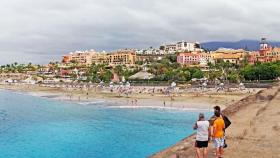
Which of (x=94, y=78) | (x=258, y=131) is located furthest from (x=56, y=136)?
(x=94, y=78)

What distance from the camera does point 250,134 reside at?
14461mm

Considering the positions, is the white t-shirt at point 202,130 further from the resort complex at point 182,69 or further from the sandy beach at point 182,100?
the resort complex at point 182,69

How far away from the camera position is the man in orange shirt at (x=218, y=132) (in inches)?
434

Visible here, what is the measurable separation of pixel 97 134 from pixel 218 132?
23989mm

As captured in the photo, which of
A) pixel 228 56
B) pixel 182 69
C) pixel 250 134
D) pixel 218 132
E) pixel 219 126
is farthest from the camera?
pixel 228 56

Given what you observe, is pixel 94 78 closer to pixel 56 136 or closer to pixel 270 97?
pixel 56 136

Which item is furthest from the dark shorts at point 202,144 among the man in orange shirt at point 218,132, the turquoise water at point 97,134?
the turquoise water at point 97,134

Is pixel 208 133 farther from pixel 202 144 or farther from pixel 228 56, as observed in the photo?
pixel 228 56

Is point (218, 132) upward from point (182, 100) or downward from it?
upward

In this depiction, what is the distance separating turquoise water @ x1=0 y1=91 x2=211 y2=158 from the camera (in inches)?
1028

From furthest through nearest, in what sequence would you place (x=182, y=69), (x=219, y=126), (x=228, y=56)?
(x=228, y=56), (x=182, y=69), (x=219, y=126)

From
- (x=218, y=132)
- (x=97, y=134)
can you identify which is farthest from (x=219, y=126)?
(x=97, y=134)

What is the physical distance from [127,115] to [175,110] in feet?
23.6

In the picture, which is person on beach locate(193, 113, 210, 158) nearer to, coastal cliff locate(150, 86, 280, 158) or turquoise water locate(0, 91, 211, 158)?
coastal cliff locate(150, 86, 280, 158)
